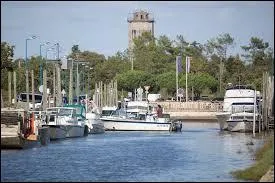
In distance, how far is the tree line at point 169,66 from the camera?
472ft

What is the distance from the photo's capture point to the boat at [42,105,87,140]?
221 ft

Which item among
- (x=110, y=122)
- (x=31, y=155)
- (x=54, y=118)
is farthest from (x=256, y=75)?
(x=31, y=155)

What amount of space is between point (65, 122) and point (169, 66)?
8876cm

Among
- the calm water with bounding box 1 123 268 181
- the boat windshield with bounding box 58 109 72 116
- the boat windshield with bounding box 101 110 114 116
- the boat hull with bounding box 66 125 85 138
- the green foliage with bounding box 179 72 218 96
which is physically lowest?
the calm water with bounding box 1 123 268 181

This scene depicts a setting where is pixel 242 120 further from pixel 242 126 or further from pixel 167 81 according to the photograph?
pixel 167 81

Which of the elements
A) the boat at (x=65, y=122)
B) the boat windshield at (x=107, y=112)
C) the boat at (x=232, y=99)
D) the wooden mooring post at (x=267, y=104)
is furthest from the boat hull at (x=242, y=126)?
the boat at (x=65, y=122)

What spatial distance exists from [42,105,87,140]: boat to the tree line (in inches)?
1929

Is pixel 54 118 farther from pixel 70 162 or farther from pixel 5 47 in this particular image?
pixel 5 47

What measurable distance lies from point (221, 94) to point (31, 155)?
308ft

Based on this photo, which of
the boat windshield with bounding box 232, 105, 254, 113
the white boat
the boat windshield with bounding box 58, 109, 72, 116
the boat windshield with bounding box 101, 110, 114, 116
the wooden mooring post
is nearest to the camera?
the boat windshield with bounding box 58, 109, 72, 116

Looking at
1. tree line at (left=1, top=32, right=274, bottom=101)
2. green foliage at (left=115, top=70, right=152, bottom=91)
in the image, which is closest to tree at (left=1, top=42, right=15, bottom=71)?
tree line at (left=1, top=32, right=274, bottom=101)

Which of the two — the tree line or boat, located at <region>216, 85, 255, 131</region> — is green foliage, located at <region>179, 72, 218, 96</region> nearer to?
the tree line

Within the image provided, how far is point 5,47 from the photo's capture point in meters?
104

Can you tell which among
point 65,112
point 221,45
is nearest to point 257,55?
point 221,45
